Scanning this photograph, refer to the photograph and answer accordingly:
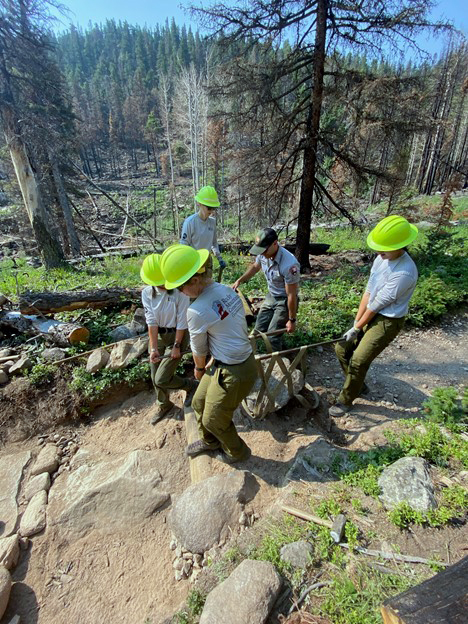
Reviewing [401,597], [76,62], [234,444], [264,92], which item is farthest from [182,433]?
[76,62]

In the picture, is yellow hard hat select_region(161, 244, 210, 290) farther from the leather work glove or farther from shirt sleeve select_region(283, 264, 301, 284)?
the leather work glove

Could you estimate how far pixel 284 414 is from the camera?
4.30 metres

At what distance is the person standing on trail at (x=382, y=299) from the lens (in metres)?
3.36

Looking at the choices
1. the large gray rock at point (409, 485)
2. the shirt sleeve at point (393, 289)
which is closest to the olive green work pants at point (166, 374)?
the shirt sleeve at point (393, 289)

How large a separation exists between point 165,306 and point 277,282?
5.04 feet

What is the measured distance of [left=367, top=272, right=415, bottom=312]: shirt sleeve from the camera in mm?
3471

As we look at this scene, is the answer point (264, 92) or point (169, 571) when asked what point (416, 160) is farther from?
point (169, 571)

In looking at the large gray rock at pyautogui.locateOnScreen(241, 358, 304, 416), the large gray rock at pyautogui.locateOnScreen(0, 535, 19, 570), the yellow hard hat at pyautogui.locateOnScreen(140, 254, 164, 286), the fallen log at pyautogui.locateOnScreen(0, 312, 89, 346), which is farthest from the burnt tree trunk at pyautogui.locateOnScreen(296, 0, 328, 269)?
the large gray rock at pyautogui.locateOnScreen(0, 535, 19, 570)

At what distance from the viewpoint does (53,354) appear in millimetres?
5074

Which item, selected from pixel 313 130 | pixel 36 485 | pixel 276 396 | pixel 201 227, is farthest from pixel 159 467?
pixel 313 130

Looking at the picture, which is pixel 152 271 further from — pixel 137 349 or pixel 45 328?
pixel 45 328

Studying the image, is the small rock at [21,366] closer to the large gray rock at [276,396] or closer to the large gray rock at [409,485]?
the large gray rock at [276,396]

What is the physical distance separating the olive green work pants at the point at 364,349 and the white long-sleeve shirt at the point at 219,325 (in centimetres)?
168

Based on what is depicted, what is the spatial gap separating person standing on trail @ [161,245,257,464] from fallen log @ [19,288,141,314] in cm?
354
